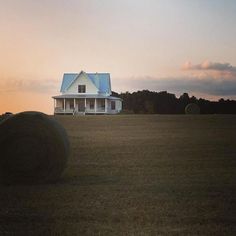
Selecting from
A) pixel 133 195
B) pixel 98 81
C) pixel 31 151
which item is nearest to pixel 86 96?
pixel 98 81

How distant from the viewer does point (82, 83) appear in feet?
209

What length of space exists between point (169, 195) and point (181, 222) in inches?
102

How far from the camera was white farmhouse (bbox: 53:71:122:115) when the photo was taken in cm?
6144

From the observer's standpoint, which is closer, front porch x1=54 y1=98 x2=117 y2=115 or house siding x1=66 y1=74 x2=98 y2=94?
front porch x1=54 y1=98 x2=117 y2=115

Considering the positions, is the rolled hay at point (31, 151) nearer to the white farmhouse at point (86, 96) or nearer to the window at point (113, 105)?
the white farmhouse at point (86, 96)

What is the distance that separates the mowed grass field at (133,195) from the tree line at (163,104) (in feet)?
111

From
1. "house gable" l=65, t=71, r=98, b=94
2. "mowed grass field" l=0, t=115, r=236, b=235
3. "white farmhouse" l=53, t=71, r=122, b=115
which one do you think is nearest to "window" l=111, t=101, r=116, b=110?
"white farmhouse" l=53, t=71, r=122, b=115

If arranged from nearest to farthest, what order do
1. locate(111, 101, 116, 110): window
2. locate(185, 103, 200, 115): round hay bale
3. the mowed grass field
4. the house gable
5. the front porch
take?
the mowed grass field < locate(185, 103, 200, 115): round hay bale < the front porch < the house gable < locate(111, 101, 116, 110): window

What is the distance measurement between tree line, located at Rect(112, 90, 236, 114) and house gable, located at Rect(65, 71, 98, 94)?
472 cm

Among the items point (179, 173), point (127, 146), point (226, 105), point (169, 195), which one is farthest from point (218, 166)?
point (226, 105)

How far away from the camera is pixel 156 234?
1005 centimetres

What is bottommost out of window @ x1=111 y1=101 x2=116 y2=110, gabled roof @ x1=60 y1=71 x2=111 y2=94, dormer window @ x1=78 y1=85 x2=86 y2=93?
window @ x1=111 y1=101 x2=116 y2=110

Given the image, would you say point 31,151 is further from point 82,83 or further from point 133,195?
point 82,83

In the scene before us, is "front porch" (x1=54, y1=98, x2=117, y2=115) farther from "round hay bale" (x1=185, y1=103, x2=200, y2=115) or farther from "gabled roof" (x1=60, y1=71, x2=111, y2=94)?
"round hay bale" (x1=185, y1=103, x2=200, y2=115)
